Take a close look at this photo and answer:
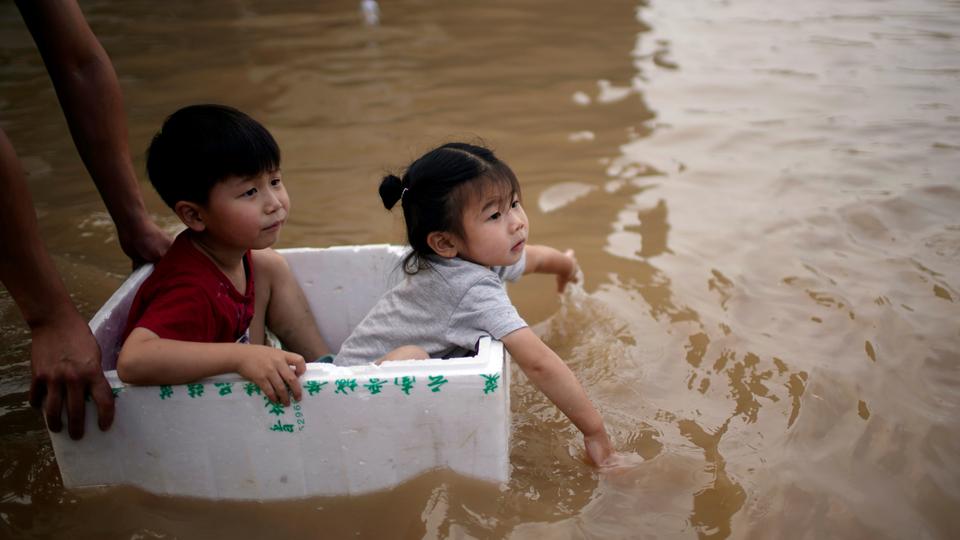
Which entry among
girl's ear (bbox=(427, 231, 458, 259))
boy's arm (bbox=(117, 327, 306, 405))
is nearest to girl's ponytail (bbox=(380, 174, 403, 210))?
girl's ear (bbox=(427, 231, 458, 259))

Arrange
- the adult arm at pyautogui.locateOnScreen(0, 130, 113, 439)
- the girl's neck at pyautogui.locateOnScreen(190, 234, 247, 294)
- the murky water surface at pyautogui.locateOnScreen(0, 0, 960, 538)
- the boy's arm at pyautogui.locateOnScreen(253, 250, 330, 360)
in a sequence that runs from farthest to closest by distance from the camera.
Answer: the boy's arm at pyautogui.locateOnScreen(253, 250, 330, 360) < the girl's neck at pyautogui.locateOnScreen(190, 234, 247, 294) < the murky water surface at pyautogui.locateOnScreen(0, 0, 960, 538) < the adult arm at pyautogui.locateOnScreen(0, 130, 113, 439)

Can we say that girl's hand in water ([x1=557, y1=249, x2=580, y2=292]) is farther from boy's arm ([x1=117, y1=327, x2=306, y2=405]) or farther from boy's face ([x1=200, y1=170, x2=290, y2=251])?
boy's arm ([x1=117, y1=327, x2=306, y2=405])

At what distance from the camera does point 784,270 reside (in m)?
2.84

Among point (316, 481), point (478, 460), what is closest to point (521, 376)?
point (478, 460)

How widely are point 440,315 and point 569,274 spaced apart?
2.44ft

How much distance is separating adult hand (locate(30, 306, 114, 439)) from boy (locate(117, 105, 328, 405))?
2.3 inches

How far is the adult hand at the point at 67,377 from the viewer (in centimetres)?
171

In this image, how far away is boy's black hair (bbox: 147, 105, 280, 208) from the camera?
1.92 meters

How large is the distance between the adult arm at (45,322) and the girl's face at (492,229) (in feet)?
2.77

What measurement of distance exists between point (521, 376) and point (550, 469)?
17.0 inches

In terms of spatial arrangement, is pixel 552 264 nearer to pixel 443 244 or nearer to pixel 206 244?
pixel 443 244

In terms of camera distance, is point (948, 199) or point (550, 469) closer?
point (550, 469)

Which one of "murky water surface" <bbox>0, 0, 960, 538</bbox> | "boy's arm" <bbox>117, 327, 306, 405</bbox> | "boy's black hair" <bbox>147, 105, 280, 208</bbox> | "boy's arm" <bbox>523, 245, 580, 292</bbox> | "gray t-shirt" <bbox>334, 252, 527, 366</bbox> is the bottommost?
"murky water surface" <bbox>0, 0, 960, 538</bbox>

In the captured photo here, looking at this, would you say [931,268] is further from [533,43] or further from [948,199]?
[533,43]
